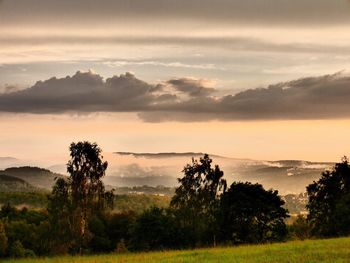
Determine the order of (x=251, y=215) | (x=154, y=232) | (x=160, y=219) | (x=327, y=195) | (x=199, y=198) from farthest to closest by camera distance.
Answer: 1. (x=327, y=195)
2. (x=199, y=198)
3. (x=251, y=215)
4. (x=160, y=219)
5. (x=154, y=232)

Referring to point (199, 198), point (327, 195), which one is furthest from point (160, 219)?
point (327, 195)

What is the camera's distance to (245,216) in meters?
71.5

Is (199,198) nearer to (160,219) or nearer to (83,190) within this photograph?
(160,219)

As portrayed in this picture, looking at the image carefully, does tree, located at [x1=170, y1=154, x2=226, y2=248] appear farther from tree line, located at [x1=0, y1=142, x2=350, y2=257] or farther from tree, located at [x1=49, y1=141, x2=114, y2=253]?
tree, located at [x1=49, y1=141, x2=114, y2=253]

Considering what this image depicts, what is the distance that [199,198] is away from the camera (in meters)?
77.1

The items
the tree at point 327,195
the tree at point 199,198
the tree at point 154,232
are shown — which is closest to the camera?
the tree at point 154,232

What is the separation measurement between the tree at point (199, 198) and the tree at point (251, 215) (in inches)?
69.6

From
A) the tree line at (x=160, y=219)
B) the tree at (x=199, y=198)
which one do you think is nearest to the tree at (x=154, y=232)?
the tree line at (x=160, y=219)

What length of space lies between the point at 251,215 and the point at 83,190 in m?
22.1

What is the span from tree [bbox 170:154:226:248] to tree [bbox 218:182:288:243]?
69.6 inches

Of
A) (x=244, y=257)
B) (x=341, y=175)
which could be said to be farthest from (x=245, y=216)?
(x=244, y=257)

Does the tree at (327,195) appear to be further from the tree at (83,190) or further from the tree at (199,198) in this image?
the tree at (83,190)

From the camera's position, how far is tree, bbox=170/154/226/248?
233ft

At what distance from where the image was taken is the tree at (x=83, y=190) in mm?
75062
